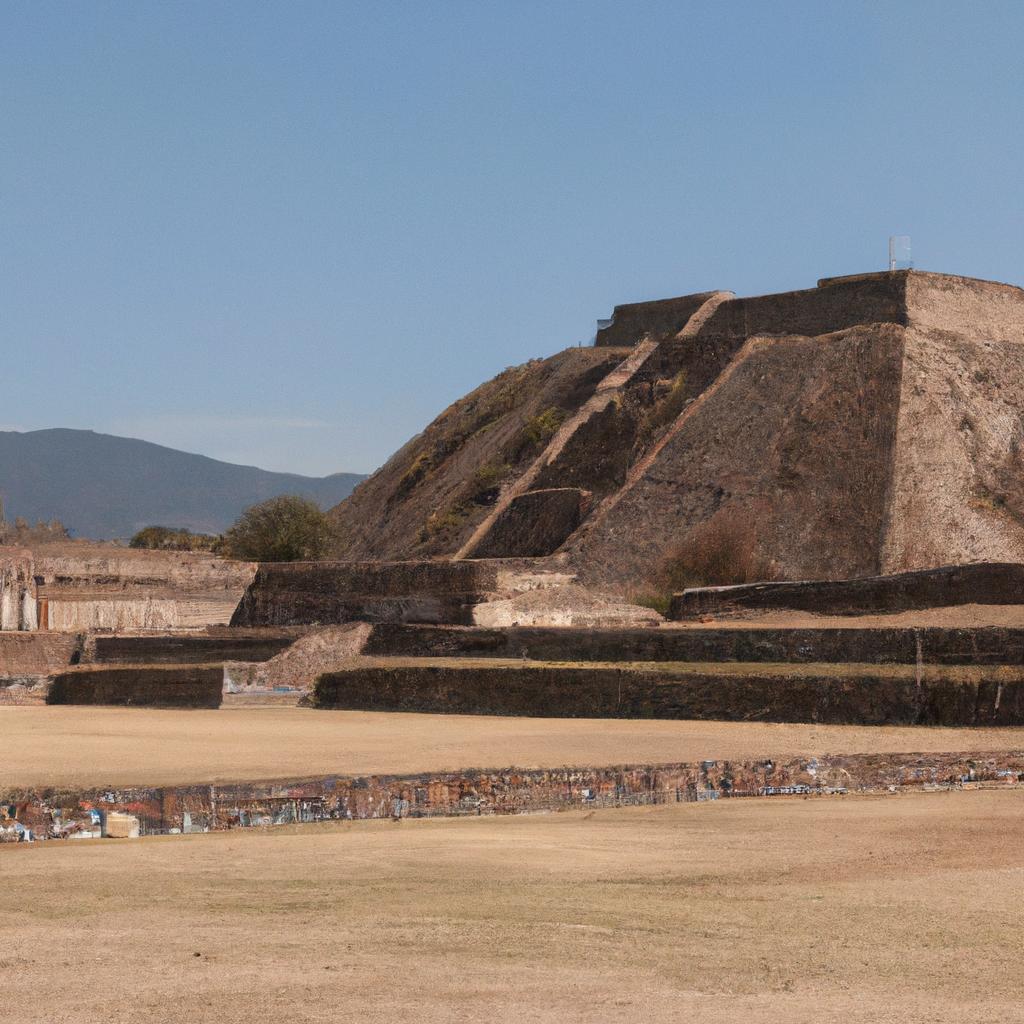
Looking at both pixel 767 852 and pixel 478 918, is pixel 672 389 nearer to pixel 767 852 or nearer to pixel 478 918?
pixel 767 852

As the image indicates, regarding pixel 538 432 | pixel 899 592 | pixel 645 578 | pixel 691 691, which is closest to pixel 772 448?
pixel 645 578

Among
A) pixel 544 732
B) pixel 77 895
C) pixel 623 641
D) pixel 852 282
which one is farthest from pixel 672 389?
pixel 77 895

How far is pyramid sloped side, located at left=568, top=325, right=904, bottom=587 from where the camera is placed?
90.1 feet

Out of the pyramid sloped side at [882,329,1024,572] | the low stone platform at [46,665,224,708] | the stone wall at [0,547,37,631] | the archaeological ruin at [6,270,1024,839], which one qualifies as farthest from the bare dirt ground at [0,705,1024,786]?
the pyramid sloped side at [882,329,1024,572]

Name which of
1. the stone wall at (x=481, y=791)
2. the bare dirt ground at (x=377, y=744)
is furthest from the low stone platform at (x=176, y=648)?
the stone wall at (x=481, y=791)

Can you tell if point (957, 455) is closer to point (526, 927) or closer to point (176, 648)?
point (176, 648)

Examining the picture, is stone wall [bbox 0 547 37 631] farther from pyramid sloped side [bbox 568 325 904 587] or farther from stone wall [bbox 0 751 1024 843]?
stone wall [bbox 0 751 1024 843]

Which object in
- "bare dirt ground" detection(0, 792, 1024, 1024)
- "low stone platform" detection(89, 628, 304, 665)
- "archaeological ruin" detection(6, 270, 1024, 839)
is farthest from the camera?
"low stone platform" detection(89, 628, 304, 665)

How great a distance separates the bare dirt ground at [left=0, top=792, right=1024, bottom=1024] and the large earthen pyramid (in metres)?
18.7

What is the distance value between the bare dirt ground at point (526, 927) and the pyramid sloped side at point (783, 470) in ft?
59.8

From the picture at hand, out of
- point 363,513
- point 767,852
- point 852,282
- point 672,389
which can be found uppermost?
point 852,282

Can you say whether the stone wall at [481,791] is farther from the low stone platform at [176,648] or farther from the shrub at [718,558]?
the shrub at [718,558]

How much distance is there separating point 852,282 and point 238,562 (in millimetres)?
14324

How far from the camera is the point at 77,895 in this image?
269 inches
